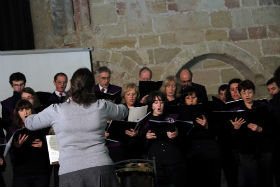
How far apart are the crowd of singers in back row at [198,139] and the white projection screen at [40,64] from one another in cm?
138

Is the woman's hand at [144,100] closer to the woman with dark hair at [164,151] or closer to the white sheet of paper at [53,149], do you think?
the woman with dark hair at [164,151]

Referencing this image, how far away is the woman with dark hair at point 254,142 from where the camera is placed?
14.5 feet

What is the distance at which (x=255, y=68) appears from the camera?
285 inches

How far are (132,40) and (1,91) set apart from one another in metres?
2.23

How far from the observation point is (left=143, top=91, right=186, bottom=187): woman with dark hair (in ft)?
14.2

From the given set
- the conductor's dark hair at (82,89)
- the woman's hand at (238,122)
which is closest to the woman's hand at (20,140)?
the conductor's dark hair at (82,89)

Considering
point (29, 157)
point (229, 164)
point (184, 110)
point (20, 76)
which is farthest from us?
point (20, 76)

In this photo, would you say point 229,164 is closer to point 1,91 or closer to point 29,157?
point 29,157

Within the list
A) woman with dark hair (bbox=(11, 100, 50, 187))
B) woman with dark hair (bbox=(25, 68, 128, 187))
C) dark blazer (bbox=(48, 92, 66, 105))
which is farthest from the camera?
dark blazer (bbox=(48, 92, 66, 105))

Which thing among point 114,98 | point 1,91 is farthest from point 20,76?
point 114,98

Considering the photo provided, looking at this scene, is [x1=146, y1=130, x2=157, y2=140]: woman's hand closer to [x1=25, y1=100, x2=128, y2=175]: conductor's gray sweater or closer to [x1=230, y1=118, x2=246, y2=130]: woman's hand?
[x1=230, y1=118, x2=246, y2=130]: woman's hand

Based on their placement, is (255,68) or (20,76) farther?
(255,68)

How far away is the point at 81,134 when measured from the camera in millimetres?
2959

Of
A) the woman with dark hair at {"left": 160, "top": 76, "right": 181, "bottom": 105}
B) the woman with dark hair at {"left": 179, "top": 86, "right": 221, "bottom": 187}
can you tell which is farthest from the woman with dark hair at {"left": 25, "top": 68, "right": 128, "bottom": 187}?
the woman with dark hair at {"left": 160, "top": 76, "right": 181, "bottom": 105}
